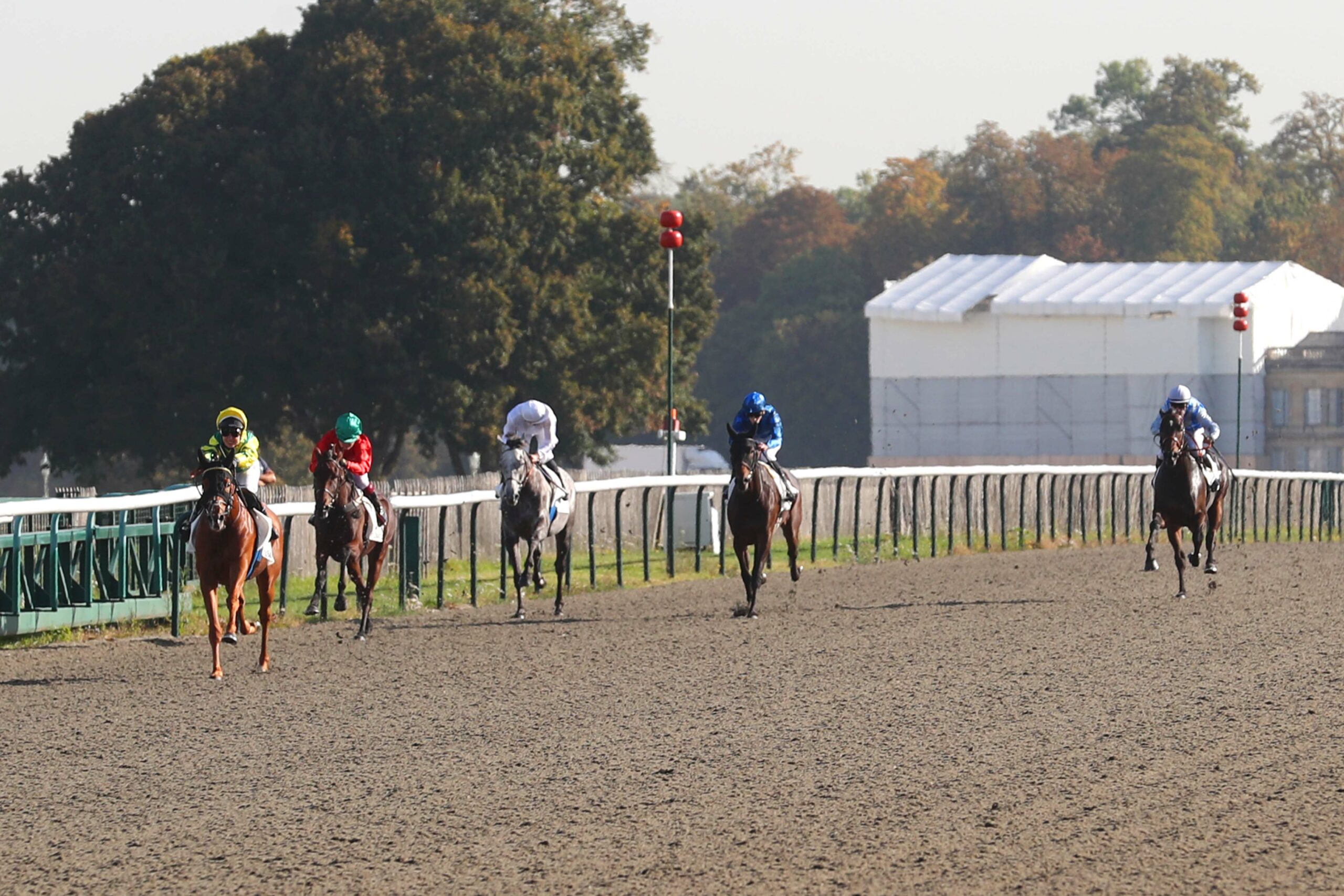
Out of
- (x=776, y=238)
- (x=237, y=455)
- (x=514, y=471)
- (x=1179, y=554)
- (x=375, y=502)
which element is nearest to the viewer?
(x=237, y=455)

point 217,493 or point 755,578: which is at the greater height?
point 217,493

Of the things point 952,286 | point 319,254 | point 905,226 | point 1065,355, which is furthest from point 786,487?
point 905,226

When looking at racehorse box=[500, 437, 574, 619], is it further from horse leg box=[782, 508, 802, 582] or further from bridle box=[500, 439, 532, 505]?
horse leg box=[782, 508, 802, 582]

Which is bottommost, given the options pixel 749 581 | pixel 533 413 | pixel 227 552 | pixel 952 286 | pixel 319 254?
pixel 749 581

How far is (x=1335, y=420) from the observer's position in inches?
2862

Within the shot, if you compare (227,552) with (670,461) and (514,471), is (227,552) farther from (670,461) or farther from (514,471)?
(670,461)

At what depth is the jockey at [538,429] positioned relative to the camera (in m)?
18.0

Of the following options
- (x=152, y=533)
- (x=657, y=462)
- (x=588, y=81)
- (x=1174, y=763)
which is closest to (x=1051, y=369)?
(x=657, y=462)

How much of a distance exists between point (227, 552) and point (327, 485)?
7.91 feet

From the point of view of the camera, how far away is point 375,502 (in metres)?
15.7

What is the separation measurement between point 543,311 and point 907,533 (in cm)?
1443

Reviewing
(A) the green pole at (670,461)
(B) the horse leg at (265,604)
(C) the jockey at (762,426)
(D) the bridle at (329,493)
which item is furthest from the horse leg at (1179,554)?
(B) the horse leg at (265,604)

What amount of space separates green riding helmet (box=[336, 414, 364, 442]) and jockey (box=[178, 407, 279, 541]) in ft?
6.60

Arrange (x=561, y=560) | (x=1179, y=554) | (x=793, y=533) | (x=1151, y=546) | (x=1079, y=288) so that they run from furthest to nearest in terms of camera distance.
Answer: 1. (x=1079, y=288)
2. (x=1151, y=546)
3. (x=1179, y=554)
4. (x=793, y=533)
5. (x=561, y=560)
